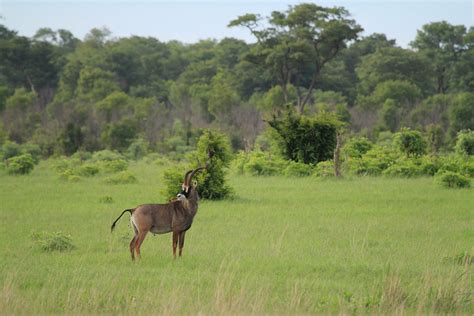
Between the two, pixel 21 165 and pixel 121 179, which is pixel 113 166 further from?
pixel 121 179

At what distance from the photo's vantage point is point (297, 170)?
24.2 meters

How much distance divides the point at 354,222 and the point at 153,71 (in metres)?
54.0

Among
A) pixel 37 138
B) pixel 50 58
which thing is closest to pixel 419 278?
pixel 37 138

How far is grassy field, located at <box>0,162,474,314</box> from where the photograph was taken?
8.04m

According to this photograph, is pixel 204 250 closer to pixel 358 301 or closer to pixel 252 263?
pixel 252 263

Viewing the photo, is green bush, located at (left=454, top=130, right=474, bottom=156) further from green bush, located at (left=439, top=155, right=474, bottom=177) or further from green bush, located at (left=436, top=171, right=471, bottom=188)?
green bush, located at (left=436, top=171, right=471, bottom=188)

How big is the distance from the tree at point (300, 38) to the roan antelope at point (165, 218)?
34081 mm

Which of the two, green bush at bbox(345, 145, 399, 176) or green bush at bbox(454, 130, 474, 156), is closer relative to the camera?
green bush at bbox(345, 145, 399, 176)

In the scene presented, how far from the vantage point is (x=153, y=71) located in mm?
66875

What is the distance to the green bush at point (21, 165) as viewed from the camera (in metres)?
25.1

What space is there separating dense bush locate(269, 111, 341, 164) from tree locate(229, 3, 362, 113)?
17.8 meters

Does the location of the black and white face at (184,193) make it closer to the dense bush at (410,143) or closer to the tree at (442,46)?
the dense bush at (410,143)

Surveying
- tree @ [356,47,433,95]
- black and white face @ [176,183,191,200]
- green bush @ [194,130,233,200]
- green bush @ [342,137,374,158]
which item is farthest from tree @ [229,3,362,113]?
black and white face @ [176,183,191,200]

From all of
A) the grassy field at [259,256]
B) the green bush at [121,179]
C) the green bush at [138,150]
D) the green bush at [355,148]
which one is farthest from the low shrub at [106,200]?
Result: the green bush at [138,150]
